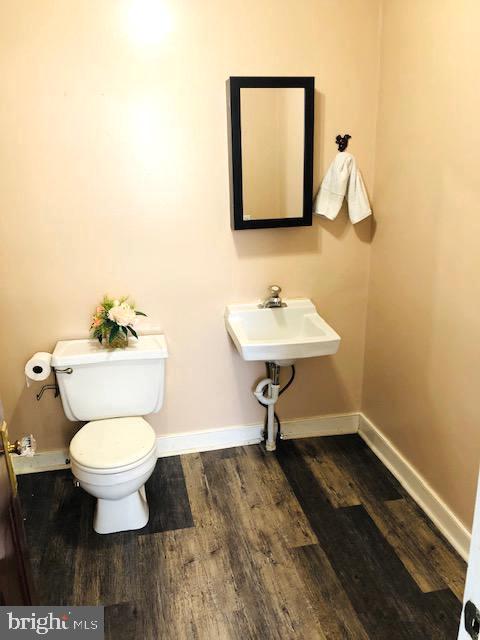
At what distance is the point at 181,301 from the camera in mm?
2723

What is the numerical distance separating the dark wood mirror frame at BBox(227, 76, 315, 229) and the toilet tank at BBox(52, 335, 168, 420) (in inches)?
30.8

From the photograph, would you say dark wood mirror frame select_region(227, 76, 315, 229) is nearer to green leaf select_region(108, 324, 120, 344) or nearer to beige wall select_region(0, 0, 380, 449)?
beige wall select_region(0, 0, 380, 449)

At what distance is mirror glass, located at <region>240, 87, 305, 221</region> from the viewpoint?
246cm

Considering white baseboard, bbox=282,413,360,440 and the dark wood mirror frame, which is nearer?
the dark wood mirror frame

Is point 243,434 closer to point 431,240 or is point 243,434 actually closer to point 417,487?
point 417,487

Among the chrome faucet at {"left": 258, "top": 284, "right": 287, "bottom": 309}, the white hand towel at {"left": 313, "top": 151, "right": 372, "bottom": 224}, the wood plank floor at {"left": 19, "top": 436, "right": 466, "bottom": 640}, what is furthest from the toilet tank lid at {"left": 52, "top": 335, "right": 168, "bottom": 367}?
the white hand towel at {"left": 313, "top": 151, "right": 372, "bottom": 224}

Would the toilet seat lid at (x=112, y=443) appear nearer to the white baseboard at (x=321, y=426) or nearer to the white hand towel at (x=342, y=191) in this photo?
the white baseboard at (x=321, y=426)

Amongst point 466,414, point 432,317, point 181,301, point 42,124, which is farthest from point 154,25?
point 466,414

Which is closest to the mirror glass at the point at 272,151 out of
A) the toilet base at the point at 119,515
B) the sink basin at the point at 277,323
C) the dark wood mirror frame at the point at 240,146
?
the dark wood mirror frame at the point at 240,146

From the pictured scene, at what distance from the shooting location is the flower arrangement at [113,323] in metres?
2.46

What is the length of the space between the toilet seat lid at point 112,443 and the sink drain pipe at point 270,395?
73 centimetres

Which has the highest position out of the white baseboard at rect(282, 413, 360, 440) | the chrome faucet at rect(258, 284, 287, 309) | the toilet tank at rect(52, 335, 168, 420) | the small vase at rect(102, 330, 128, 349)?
the chrome faucet at rect(258, 284, 287, 309)

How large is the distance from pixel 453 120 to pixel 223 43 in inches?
43.2

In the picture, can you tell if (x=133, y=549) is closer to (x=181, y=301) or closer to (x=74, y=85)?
(x=181, y=301)
